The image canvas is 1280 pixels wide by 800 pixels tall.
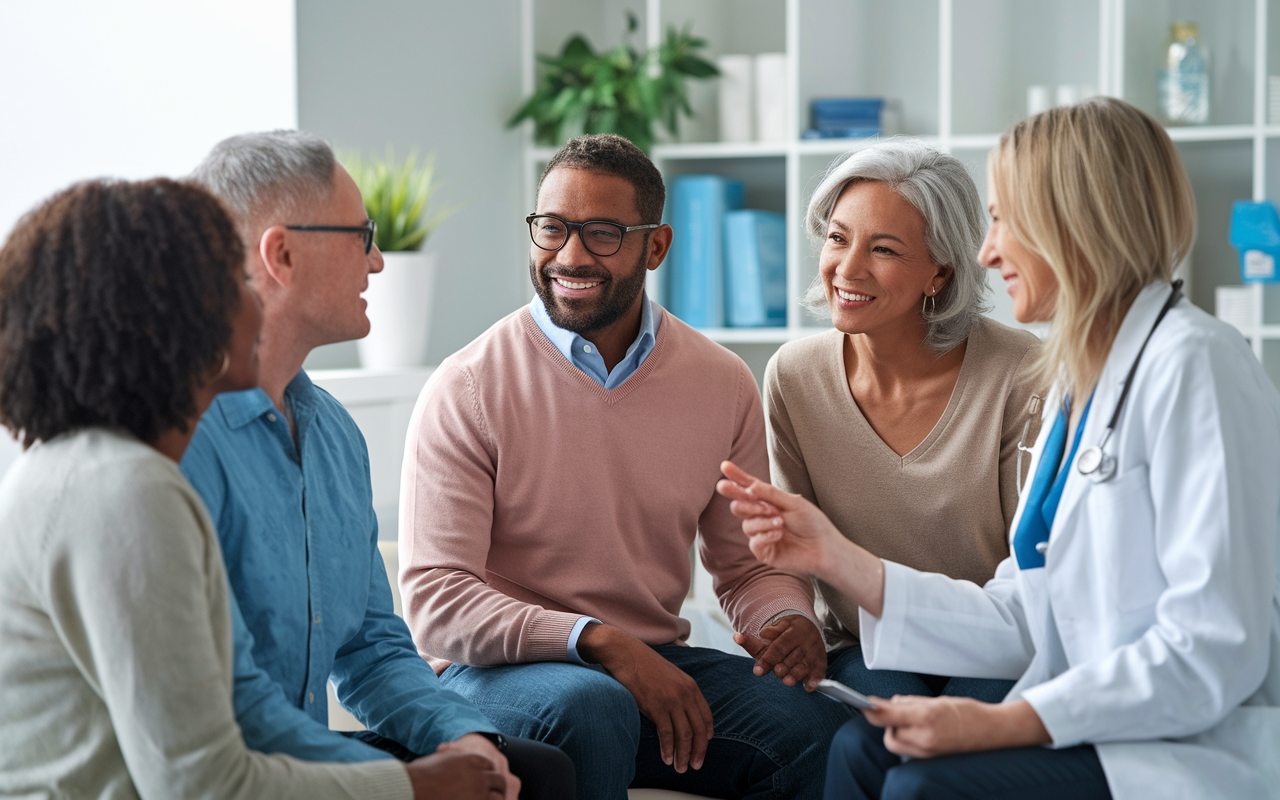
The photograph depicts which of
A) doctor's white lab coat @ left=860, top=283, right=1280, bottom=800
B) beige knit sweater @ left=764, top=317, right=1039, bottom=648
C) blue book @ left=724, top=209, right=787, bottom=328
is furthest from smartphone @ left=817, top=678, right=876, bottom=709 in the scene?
blue book @ left=724, top=209, right=787, bottom=328

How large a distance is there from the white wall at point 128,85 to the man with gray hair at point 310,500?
3.76 ft

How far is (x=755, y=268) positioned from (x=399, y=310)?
44.0 inches

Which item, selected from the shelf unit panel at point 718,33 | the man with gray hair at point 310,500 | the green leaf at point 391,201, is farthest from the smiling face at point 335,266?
the shelf unit panel at point 718,33

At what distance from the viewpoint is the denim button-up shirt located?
3.95 ft

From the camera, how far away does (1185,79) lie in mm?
3080

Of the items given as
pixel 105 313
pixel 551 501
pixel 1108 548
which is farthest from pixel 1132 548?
pixel 105 313

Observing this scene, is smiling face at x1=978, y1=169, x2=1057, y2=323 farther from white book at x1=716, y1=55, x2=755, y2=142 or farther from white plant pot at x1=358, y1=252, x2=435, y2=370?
white book at x1=716, y1=55, x2=755, y2=142

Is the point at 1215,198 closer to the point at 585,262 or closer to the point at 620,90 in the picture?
the point at 620,90

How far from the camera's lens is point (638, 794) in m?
1.67

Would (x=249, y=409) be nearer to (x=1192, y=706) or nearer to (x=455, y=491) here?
(x=455, y=491)

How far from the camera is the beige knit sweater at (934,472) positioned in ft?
6.12

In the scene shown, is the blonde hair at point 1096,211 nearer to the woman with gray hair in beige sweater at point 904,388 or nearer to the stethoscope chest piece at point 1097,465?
the stethoscope chest piece at point 1097,465

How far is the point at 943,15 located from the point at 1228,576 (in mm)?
2326

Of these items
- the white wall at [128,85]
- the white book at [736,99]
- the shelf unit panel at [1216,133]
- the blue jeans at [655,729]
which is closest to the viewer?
the blue jeans at [655,729]
